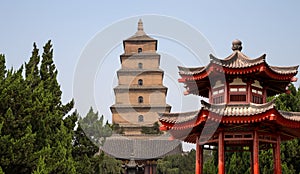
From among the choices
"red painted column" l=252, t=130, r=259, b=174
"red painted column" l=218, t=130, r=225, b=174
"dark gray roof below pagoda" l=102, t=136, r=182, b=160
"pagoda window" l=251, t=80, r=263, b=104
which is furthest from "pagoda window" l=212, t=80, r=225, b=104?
"dark gray roof below pagoda" l=102, t=136, r=182, b=160

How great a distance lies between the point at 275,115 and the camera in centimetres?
1197

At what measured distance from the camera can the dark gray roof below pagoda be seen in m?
37.8

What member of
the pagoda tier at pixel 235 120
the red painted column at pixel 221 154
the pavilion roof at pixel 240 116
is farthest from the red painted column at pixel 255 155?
the red painted column at pixel 221 154

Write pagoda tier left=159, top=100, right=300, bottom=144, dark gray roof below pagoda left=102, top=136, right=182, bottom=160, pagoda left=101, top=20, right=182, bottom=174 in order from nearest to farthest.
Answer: pagoda tier left=159, top=100, right=300, bottom=144 < dark gray roof below pagoda left=102, top=136, right=182, bottom=160 < pagoda left=101, top=20, right=182, bottom=174

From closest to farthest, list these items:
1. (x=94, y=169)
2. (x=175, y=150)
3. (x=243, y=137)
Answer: (x=243, y=137), (x=94, y=169), (x=175, y=150)

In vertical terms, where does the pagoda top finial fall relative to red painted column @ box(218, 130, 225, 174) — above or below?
above

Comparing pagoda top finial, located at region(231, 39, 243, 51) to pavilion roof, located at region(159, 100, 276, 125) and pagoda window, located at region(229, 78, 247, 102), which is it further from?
pavilion roof, located at region(159, 100, 276, 125)

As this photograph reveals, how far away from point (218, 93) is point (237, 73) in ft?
3.54

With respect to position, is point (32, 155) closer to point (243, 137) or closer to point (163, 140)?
point (243, 137)

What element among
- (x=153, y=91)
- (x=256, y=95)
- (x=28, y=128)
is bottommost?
(x=28, y=128)

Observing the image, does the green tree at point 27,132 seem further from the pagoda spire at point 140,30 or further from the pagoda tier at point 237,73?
the pagoda spire at point 140,30

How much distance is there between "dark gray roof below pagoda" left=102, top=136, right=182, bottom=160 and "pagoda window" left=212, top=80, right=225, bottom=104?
2365cm

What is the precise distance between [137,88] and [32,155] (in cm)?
3097

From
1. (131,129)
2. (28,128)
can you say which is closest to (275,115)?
(28,128)
